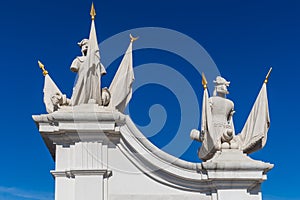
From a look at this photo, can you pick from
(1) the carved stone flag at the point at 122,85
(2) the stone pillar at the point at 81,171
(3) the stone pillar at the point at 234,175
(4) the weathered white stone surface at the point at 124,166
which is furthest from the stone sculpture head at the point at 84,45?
(3) the stone pillar at the point at 234,175

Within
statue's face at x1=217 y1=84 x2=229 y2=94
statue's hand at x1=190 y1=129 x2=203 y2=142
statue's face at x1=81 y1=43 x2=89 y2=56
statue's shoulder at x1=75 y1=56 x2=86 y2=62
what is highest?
statue's face at x1=81 y1=43 x2=89 y2=56

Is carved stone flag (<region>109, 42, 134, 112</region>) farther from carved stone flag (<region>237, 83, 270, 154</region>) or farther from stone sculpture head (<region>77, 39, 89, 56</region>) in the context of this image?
carved stone flag (<region>237, 83, 270, 154</region>)

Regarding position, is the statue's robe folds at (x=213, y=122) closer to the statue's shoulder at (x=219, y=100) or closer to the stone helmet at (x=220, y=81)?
the statue's shoulder at (x=219, y=100)

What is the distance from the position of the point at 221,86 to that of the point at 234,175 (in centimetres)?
256

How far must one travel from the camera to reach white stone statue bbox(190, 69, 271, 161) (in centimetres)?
1231

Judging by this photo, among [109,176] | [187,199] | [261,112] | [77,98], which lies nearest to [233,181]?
[187,199]

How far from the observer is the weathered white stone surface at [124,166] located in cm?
1169

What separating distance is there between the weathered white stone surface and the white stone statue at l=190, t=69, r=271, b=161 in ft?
1.20

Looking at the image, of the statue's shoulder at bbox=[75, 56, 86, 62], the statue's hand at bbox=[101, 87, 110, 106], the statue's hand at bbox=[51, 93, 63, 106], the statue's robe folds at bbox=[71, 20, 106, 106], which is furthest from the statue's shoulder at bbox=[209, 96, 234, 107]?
the statue's hand at bbox=[51, 93, 63, 106]

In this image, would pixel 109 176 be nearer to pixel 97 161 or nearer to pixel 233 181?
pixel 97 161

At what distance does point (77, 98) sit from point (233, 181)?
4336 mm

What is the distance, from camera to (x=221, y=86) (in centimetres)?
1321

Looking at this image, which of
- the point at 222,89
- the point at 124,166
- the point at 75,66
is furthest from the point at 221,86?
the point at 75,66

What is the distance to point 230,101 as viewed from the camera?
13094 millimetres
